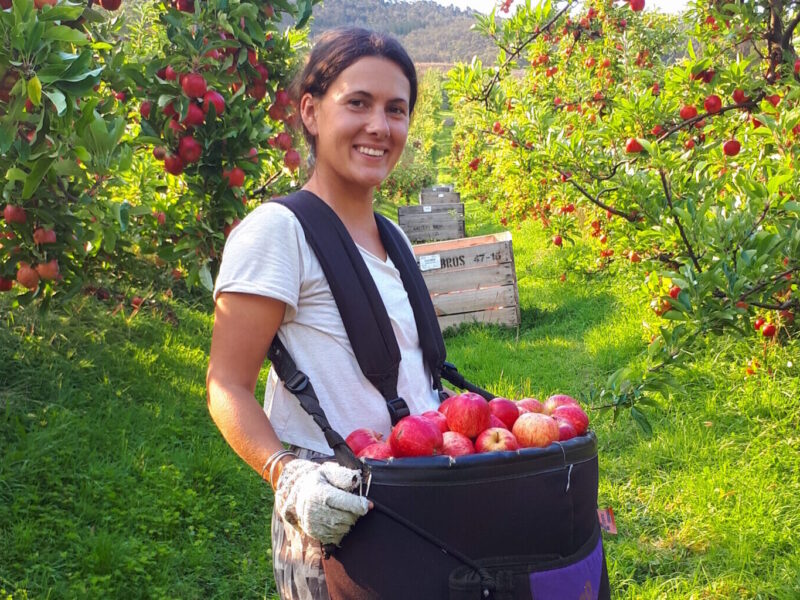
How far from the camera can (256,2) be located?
264 centimetres

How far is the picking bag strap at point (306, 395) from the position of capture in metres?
1.28

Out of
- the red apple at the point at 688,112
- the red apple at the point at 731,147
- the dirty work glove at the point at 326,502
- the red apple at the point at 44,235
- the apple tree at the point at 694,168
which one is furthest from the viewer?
the red apple at the point at 688,112

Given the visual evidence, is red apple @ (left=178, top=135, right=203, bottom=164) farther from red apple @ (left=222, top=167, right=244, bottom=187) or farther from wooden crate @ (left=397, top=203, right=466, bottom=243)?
wooden crate @ (left=397, top=203, right=466, bottom=243)

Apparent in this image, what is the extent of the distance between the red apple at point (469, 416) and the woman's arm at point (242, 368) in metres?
0.34

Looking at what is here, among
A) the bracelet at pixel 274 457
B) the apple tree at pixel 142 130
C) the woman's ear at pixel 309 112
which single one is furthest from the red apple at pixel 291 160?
the bracelet at pixel 274 457

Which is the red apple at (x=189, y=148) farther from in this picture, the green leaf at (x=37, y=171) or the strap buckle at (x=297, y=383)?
the strap buckle at (x=297, y=383)

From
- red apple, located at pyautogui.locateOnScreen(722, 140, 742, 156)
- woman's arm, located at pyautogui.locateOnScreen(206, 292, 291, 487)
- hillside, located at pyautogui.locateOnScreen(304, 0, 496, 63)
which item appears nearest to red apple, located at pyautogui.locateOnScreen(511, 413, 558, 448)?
woman's arm, located at pyautogui.locateOnScreen(206, 292, 291, 487)

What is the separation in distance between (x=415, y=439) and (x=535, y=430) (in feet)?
0.84

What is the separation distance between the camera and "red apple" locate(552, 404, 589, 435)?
1515 mm

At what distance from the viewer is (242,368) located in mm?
1447

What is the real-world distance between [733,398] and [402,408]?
3284 mm

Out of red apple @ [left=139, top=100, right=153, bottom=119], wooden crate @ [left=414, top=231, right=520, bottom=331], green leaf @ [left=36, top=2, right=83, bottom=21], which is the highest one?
green leaf @ [left=36, top=2, right=83, bottom=21]

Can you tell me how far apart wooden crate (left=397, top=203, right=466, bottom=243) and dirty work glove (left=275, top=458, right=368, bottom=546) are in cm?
1031

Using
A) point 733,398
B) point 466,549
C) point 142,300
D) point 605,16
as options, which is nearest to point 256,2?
point 466,549
